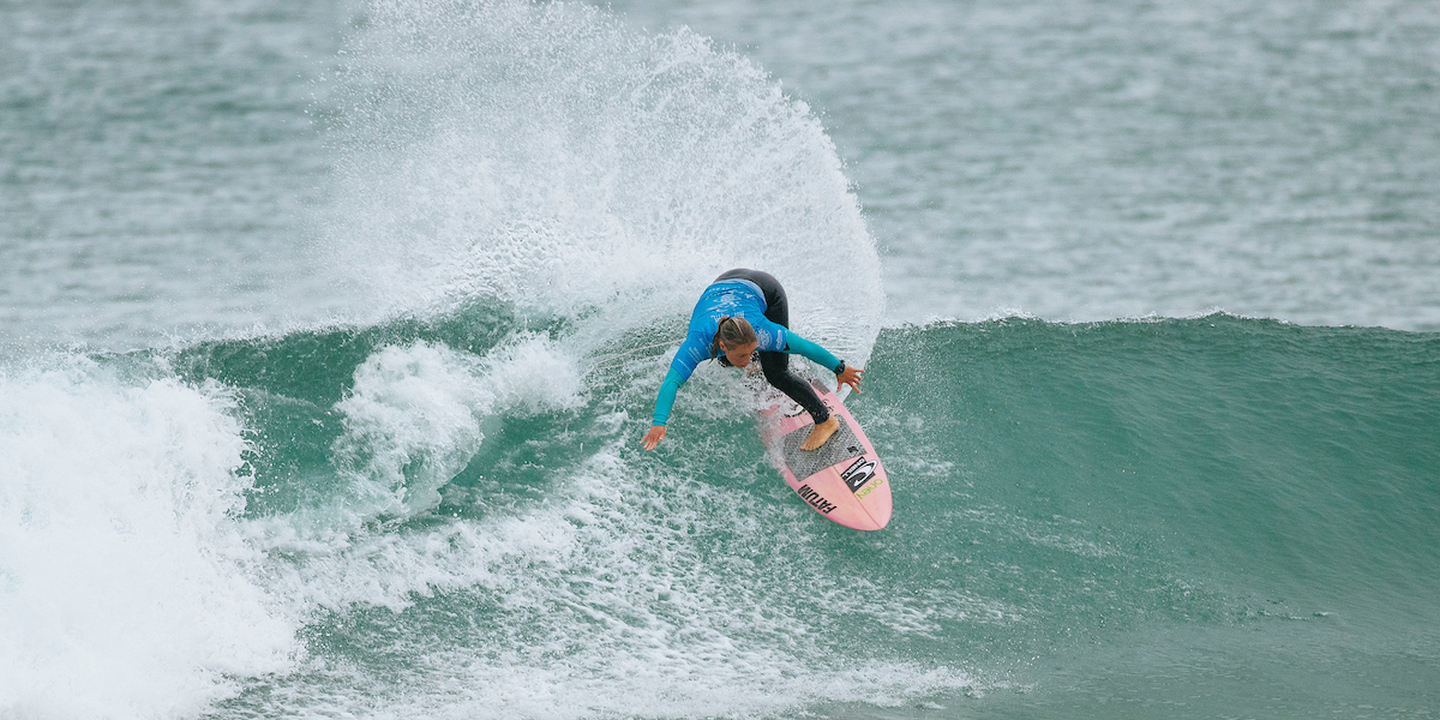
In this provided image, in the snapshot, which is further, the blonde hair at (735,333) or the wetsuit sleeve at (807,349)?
the wetsuit sleeve at (807,349)

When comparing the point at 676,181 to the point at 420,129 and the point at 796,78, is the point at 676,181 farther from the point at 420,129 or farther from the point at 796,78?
the point at 796,78

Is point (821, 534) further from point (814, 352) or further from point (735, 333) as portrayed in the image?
point (735, 333)

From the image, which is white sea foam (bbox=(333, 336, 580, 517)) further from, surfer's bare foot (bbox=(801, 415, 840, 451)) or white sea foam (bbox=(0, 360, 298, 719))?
surfer's bare foot (bbox=(801, 415, 840, 451))

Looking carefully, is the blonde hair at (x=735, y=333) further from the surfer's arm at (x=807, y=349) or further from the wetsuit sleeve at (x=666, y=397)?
the surfer's arm at (x=807, y=349)

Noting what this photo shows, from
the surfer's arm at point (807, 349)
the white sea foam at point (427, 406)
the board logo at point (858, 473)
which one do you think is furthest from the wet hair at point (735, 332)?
the white sea foam at point (427, 406)

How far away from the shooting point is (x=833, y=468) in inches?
241

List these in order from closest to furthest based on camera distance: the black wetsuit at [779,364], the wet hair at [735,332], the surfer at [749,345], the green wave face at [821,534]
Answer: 1. the green wave face at [821,534]
2. the wet hair at [735,332]
3. the surfer at [749,345]
4. the black wetsuit at [779,364]

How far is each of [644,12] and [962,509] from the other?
988 centimetres

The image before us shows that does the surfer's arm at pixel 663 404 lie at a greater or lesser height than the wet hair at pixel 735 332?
lesser

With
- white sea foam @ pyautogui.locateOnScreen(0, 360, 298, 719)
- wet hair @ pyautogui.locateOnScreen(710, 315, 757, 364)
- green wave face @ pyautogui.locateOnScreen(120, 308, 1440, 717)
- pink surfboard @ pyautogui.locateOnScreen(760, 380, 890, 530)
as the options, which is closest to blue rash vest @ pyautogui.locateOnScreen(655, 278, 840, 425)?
wet hair @ pyautogui.locateOnScreen(710, 315, 757, 364)

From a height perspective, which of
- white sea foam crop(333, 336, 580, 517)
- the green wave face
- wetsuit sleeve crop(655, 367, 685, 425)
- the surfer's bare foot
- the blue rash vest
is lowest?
the green wave face

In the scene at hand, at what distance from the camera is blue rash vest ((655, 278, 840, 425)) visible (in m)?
5.53

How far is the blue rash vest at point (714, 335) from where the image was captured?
18.1ft

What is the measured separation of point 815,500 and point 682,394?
1143 mm
